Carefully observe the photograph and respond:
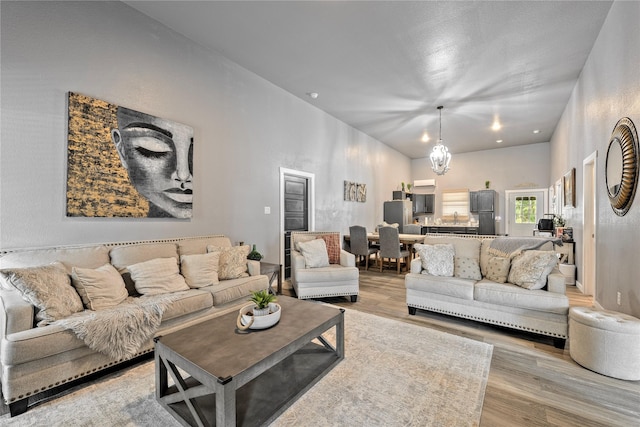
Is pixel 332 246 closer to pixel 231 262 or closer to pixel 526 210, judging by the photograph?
pixel 231 262

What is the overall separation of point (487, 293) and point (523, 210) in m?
7.37

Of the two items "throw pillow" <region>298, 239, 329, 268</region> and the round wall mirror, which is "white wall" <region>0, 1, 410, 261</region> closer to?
"throw pillow" <region>298, 239, 329, 268</region>

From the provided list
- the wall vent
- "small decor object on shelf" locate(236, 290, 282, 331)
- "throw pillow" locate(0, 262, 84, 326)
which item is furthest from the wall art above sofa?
the wall vent

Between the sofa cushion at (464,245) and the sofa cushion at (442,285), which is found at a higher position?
the sofa cushion at (464,245)

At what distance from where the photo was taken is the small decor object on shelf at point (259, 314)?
1.93 metres

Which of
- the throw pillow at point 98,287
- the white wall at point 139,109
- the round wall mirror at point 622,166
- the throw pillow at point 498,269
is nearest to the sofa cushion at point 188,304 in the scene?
the throw pillow at point 98,287

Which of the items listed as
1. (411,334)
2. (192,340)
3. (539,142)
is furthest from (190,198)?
(539,142)

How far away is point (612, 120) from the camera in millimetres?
2961

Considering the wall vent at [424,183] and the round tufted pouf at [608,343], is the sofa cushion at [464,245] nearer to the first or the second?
the round tufted pouf at [608,343]

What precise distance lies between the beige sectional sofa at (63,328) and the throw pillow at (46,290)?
5 cm

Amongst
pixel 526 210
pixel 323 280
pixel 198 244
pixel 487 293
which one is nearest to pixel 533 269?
pixel 487 293

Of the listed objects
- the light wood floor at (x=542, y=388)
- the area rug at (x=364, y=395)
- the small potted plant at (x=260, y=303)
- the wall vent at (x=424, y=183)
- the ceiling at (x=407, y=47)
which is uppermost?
the ceiling at (x=407, y=47)

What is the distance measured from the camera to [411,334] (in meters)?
2.82

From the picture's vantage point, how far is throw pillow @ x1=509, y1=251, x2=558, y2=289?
277 cm
